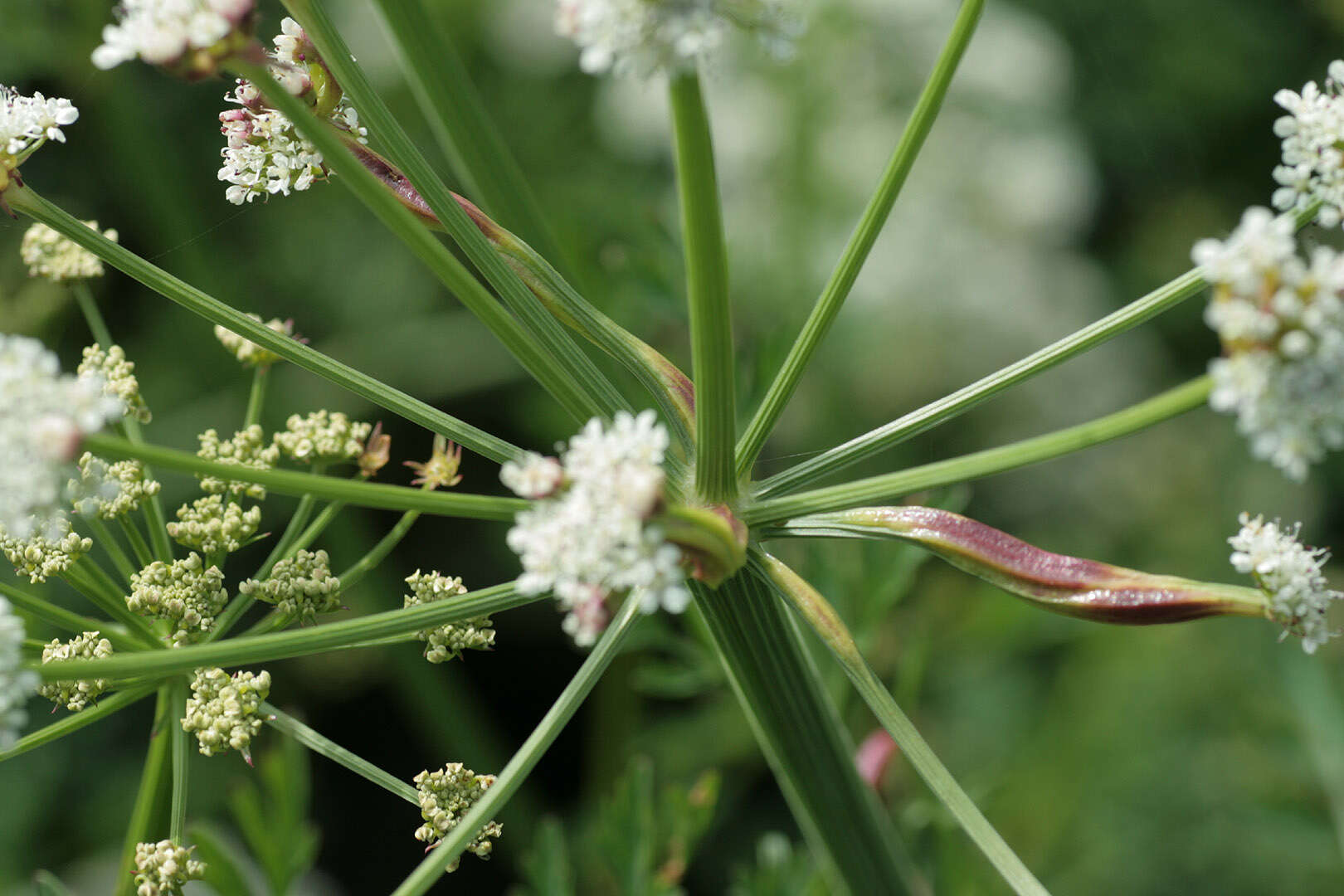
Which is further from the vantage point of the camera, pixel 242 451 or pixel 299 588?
pixel 242 451

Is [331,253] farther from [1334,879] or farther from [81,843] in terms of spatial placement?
[1334,879]

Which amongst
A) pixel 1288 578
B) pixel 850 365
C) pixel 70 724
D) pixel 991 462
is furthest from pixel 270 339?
pixel 850 365

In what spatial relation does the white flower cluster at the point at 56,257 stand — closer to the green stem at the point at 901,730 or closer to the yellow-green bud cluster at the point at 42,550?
the yellow-green bud cluster at the point at 42,550

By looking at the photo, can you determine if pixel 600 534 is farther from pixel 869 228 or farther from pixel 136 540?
pixel 136 540

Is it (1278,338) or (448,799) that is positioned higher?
(1278,338)

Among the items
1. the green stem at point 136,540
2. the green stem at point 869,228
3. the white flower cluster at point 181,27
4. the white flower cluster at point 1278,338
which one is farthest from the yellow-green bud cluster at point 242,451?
the white flower cluster at point 1278,338

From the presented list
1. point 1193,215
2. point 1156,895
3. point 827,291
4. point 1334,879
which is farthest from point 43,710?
point 1193,215

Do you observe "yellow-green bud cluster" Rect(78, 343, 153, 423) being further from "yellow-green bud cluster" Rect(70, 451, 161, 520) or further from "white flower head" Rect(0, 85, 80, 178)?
"white flower head" Rect(0, 85, 80, 178)
